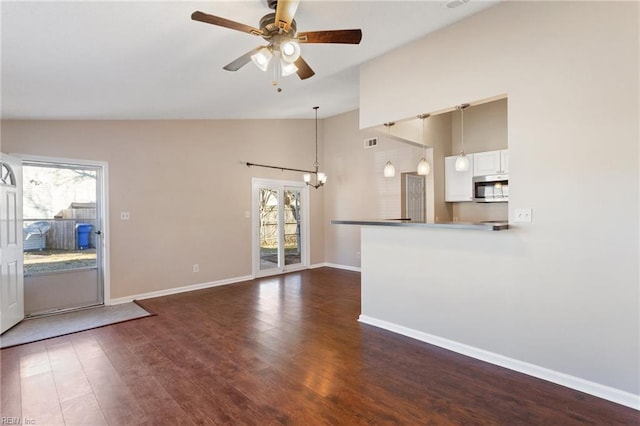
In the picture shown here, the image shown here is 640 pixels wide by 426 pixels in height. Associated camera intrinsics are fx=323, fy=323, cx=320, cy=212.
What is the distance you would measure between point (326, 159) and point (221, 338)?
5115 millimetres

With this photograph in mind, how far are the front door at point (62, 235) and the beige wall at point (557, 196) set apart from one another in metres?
4.61

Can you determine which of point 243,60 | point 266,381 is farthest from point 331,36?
point 266,381

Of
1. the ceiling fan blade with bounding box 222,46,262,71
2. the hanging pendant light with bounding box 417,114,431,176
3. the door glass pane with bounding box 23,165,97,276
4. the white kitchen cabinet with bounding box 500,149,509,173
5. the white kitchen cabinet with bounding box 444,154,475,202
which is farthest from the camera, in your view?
the white kitchen cabinet with bounding box 444,154,475,202

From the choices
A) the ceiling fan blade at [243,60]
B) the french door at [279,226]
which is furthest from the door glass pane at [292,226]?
the ceiling fan blade at [243,60]

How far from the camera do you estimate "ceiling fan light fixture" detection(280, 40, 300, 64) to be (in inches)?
88.9

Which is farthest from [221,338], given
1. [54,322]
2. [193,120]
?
[193,120]

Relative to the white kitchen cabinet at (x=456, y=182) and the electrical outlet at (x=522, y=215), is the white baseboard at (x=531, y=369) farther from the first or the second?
the white kitchen cabinet at (x=456, y=182)

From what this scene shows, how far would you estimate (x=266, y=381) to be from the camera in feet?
8.32

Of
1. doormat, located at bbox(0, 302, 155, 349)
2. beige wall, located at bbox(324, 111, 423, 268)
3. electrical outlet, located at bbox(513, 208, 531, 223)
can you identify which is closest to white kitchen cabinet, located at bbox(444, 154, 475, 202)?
beige wall, located at bbox(324, 111, 423, 268)

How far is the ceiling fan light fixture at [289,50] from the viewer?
226cm

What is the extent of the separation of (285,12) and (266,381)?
8.73ft

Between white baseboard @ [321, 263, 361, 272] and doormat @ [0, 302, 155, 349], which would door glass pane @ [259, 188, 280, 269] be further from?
doormat @ [0, 302, 155, 349]

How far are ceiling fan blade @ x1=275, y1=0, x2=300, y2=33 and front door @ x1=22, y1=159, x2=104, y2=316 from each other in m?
3.74

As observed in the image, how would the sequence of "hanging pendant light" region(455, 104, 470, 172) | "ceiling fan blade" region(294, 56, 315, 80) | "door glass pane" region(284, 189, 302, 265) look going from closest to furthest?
"ceiling fan blade" region(294, 56, 315, 80) → "hanging pendant light" region(455, 104, 470, 172) → "door glass pane" region(284, 189, 302, 265)
